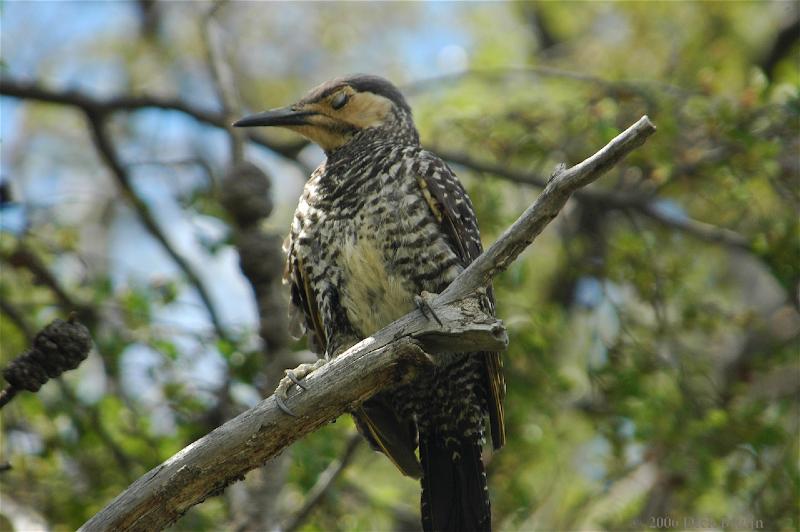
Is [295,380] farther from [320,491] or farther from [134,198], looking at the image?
[134,198]

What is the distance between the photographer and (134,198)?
17.7 feet

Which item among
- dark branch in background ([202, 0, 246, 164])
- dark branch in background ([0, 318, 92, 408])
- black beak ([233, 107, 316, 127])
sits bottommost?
dark branch in background ([0, 318, 92, 408])

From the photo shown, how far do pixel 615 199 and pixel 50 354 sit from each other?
354 centimetres

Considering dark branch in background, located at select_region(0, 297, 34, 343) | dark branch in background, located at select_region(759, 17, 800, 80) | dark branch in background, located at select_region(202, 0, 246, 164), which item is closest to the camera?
dark branch in background, located at select_region(0, 297, 34, 343)

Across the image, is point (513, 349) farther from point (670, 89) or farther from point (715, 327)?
point (670, 89)

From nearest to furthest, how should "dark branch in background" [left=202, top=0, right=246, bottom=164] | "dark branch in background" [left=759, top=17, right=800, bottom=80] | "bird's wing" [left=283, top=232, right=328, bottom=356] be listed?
"bird's wing" [left=283, top=232, right=328, bottom=356], "dark branch in background" [left=202, top=0, right=246, bottom=164], "dark branch in background" [left=759, top=17, right=800, bottom=80]

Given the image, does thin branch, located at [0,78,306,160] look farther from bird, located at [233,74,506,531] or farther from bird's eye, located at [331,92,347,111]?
bird, located at [233,74,506,531]

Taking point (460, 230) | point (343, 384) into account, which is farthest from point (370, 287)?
point (343, 384)

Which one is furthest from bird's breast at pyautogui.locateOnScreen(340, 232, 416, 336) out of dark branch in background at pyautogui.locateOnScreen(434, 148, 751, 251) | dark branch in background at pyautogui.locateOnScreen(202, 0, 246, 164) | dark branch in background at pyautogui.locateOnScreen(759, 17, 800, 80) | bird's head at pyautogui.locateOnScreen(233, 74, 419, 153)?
dark branch in background at pyautogui.locateOnScreen(759, 17, 800, 80)

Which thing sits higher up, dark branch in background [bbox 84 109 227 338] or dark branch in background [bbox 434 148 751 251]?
dark branch in background [bbox 84 109 227 338]

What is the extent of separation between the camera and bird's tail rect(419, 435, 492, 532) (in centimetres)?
385

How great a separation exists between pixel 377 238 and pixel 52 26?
5.35 m

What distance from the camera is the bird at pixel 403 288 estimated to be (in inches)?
150

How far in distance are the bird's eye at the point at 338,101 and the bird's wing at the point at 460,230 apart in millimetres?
683
